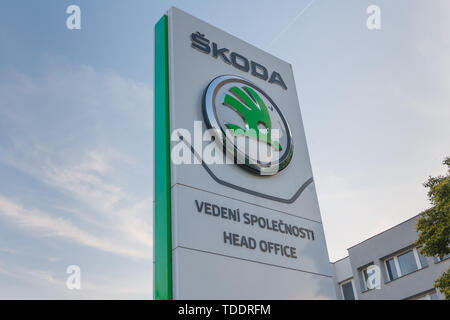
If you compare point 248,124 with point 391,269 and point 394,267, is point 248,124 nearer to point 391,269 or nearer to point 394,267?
point 394,267

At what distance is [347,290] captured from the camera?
24.6 meters

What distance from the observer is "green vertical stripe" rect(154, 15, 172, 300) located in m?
5.72

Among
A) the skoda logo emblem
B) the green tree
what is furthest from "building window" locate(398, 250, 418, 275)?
the skoda logo emblem

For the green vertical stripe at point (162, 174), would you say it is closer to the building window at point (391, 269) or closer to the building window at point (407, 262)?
the building window at point (407, 262)

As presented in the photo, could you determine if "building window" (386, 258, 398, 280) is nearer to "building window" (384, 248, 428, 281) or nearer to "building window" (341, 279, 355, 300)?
"building window" (384, 248, 428, 281)

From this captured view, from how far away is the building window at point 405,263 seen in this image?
784 inches

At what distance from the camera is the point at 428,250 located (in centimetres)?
1416

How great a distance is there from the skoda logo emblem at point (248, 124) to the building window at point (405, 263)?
1427 cm

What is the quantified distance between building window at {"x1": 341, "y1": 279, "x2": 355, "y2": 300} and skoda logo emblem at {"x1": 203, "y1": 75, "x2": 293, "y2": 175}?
18.2m

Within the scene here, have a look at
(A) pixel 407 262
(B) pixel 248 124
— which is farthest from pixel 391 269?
(B) pixel 248 124

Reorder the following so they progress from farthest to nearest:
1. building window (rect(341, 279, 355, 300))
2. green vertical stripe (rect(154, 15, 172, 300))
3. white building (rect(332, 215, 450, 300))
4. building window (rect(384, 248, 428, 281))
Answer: building window (rect(341, 279, 355, 300)) → building window (rect(384, 248, 428, 281)) → white building (rect(332, 215, 450, 300)) → green vertical stripe (rect(154, 15, 172, 300))

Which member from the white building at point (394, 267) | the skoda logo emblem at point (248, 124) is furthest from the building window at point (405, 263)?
the skoda logo emblem at point (248, 124)

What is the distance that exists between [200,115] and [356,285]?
711 inches
